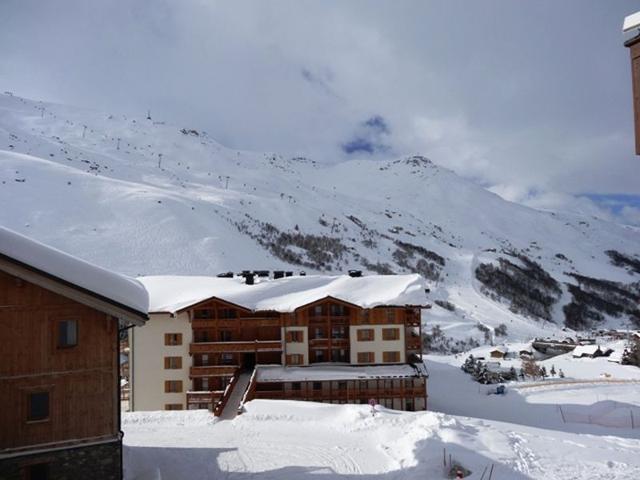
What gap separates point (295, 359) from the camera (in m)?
33.7

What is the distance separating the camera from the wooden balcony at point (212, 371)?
3247cm

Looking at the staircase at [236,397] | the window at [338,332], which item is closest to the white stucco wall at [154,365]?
the staircase at [236,397]

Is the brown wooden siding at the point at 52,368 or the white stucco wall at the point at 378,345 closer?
the brown wooden siding at the point at 52,368

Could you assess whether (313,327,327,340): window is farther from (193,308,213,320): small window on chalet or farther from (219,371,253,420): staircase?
(193,308,213,320): small window on chalet

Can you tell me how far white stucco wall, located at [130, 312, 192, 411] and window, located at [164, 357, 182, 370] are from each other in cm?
20

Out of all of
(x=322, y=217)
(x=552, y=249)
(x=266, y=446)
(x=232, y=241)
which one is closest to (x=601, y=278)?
(x=552, y=249)

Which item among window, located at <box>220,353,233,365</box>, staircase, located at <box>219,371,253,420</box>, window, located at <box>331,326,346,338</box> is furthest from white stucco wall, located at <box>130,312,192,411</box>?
window, located at <box>331,326,346,338</box>

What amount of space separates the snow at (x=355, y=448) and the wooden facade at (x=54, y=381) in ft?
7.75

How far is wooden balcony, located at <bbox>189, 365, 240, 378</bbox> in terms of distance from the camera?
3247cm

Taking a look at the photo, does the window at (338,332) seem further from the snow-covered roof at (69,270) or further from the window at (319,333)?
the snow-covered roof at (69,270)

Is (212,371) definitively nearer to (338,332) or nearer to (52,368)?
(338,332)

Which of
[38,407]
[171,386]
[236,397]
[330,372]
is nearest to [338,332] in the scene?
[330,372]

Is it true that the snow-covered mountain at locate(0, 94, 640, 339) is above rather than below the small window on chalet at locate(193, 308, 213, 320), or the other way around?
above

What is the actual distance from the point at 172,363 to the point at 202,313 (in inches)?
151
